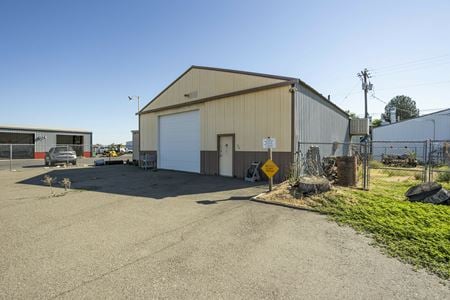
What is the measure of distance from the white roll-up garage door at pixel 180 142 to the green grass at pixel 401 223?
871 cm

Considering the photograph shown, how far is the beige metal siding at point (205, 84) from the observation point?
1106cm

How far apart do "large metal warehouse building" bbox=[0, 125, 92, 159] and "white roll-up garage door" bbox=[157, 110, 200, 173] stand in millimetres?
15220

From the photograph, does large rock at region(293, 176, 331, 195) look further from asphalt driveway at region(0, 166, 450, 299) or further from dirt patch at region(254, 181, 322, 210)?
asphalt driveway at region(0, 166, 450, 299)

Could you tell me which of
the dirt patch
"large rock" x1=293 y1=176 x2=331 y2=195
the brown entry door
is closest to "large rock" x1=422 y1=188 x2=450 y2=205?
"large rock" x1=293 y1=176 x2=331 y2=195

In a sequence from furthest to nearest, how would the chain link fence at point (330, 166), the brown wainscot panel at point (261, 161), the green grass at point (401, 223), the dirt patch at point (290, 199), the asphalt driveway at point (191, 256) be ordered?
the brown wainscot panel at point (261, 161), the chain link fence at point (330, 166), the dirt patch at point (290, 199), the green grass at point (401, 223), the asphalt driveway at point (191, 256)

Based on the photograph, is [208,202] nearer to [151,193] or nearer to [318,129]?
[151,193]

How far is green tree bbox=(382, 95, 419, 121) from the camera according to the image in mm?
62566

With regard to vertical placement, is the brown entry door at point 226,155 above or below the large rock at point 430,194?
above

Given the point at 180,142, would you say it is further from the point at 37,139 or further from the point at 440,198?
the point at 37,139

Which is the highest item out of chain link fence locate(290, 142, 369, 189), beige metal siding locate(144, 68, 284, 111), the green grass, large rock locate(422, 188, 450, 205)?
beige metal siding locate(144, 68, 284, 111)

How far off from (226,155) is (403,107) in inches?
2904

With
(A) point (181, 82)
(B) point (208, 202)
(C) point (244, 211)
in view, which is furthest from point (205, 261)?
(A) point (181, 82)

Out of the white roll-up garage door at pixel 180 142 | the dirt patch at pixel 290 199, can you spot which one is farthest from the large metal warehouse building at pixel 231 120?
the dirt patch at pixel 290 199

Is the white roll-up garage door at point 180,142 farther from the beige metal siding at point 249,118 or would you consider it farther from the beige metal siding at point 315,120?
the beige metal siding at point 315,120
